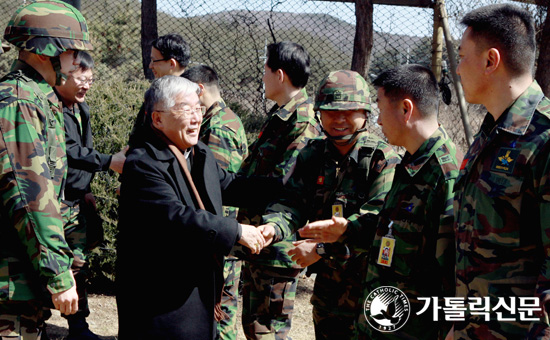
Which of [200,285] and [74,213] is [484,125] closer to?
[200,285]

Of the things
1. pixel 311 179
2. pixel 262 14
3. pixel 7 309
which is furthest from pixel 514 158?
pixel 262 14

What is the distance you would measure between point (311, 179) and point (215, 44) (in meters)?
5.46

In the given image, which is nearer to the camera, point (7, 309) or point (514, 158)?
point (514, 158)

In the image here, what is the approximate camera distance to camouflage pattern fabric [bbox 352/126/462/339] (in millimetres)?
2691

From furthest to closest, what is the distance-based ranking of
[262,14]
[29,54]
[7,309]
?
[262,14] → [29,54] → [7,309]

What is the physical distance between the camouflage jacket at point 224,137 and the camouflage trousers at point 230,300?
1.43 ft

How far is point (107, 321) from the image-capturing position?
573 centimetres

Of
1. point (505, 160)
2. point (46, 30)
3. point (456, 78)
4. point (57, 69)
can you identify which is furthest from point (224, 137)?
point (505, 160)

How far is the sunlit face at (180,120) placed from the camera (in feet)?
9.84

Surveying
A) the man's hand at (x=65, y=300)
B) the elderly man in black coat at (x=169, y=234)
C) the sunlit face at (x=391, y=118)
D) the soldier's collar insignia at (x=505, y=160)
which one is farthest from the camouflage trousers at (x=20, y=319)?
the soldier's collar insignia at (x=505, y=160)

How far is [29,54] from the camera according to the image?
10.3 ft

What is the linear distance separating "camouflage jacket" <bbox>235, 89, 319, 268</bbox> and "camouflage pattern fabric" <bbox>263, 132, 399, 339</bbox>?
58 cm

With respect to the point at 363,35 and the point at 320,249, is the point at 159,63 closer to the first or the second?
the point at 363,35

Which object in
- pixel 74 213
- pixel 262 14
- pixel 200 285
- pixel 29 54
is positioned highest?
pixel 262 14
